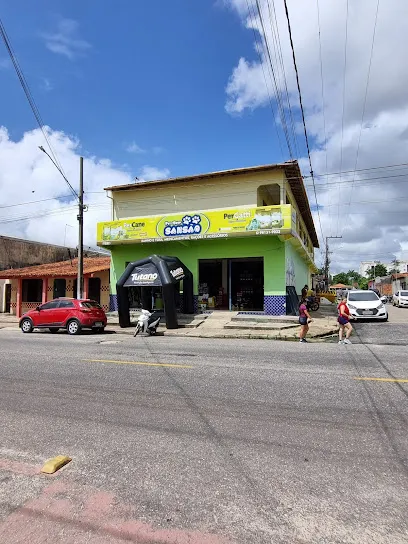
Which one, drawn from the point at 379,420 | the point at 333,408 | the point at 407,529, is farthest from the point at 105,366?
the point at 407,529

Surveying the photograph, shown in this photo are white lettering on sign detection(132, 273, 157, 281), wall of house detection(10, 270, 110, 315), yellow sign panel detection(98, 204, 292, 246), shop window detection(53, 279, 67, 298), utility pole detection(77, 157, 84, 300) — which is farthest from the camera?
shop window detection(53, 279, 67, 298)

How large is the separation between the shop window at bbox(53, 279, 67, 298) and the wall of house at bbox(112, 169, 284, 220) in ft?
21.7

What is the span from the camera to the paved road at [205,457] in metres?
2.93

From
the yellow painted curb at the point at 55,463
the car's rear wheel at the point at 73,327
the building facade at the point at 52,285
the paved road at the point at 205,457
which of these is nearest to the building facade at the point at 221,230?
the building facade at the point at 52,285

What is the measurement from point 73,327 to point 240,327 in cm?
714

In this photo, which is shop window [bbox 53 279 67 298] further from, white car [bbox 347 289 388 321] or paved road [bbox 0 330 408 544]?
paved road [bbox 0 330 408 544]

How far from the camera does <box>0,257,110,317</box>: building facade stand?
85.0 feet

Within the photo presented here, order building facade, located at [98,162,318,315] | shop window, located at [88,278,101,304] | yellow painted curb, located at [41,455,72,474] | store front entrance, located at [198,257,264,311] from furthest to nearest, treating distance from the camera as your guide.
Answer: shop window, located at [88,278,101,304] → store front entrance, located at [198,257,264,311] → building facade, located at [98,162,318,315] → yellow painted curb, located at [41,455,72,474]

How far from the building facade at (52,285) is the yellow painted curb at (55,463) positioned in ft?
69.9

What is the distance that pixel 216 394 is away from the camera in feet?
20.9

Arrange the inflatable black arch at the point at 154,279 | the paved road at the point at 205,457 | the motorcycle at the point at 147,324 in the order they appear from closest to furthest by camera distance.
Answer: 1. the paved road at the point at 205,457
2. the motorcycle at the point at 147,324
3. the inflatable black arch at the point at 154,279

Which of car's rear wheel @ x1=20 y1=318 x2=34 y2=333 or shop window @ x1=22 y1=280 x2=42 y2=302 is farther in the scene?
shop window @ x1=22 y1=280 x2=42 y2=302

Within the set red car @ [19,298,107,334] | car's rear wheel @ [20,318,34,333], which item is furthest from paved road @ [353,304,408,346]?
car's rear wheel @ [20,318,34,333]

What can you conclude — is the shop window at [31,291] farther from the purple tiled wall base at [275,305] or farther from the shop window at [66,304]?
the purple tiled wall base at [275,305]
